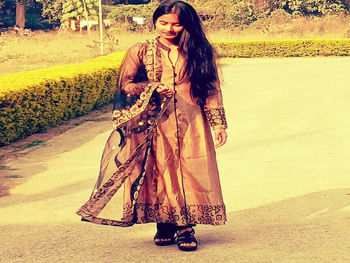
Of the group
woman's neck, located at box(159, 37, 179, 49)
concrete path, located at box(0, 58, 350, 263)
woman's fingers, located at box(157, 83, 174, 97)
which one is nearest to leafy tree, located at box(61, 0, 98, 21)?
concrete path, located at box(0, 58, 350, 263)

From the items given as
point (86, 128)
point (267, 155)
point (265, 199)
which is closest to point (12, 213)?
point (265, 199)

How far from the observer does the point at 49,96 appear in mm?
11719

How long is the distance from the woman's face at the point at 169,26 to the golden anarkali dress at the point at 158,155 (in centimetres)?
11

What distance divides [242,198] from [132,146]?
245 cm

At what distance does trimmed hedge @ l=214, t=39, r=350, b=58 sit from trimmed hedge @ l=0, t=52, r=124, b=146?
14833 millimetres

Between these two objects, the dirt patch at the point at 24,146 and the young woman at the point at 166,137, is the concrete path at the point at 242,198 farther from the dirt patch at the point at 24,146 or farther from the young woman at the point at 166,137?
the young woman at the point at 166,137

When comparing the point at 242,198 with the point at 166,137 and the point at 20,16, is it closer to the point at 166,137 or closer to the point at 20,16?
the point at 166,137

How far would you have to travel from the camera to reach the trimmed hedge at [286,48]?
29.6 meters

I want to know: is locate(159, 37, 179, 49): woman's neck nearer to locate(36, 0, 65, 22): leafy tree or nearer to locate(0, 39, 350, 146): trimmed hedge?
locate(0, 39, 350, 146): trimmed hedge

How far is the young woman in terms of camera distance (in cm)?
457

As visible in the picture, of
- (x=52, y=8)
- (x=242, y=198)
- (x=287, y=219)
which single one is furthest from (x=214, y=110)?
(x=52, y=8)

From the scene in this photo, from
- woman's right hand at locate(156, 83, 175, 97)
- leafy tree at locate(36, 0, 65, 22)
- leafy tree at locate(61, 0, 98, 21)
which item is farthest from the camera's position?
leafy tree at locate(36, 0, 65, 22)

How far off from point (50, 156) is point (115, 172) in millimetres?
5227

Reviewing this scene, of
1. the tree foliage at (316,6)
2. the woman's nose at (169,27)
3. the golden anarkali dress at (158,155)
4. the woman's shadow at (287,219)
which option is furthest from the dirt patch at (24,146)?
the tree foliage at (316,6)
